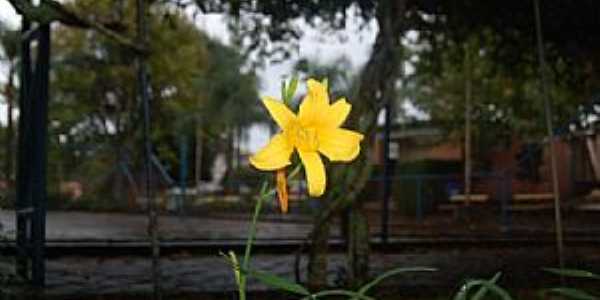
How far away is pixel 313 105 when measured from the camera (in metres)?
1.28

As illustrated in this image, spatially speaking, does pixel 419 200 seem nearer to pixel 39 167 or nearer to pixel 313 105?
pixel 39 167

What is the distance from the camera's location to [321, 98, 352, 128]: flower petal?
1.29 meters

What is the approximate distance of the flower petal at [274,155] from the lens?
1253mm

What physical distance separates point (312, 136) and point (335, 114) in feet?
0.15

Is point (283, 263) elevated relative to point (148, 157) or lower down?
lower down

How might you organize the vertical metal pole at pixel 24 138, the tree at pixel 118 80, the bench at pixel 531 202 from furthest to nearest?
the tree at pixel 118 80 → the bench at pixel 531 202 → the vertical metal pole at pixel 24 138

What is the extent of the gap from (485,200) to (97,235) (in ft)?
32.8

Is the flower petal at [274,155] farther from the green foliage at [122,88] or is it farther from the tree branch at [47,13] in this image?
the green foliage at [122,88]

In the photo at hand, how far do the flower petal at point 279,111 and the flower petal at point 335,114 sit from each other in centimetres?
5

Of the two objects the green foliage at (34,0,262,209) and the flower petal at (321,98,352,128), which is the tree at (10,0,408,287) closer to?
the flower petal at (321,98,352,128)

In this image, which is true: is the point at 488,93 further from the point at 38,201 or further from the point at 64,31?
the point at 38,201

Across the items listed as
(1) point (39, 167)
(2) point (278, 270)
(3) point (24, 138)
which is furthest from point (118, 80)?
(1) point (39, 167)

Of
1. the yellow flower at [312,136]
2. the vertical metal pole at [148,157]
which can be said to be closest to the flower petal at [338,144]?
the yellow flower at [312,136]

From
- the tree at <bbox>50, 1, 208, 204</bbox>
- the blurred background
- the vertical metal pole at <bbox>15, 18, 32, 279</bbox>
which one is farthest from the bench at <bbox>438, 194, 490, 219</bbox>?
the vertical metal pole at <bbox>15, 18, 32, 279</bbox>
